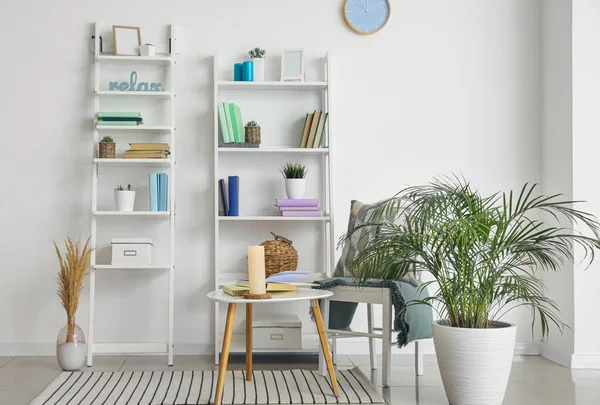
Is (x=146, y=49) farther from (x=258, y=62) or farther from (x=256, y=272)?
(x=256, y=272)

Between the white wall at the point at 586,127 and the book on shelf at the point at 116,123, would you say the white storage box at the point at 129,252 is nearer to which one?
the book on shelf at the point at 116,123

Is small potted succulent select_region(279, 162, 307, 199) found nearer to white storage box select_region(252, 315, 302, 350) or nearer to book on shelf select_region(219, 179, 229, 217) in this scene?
book on shelf select_region(219, 179, 229, 217)

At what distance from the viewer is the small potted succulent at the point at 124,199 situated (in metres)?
4.11

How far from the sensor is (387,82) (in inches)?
175

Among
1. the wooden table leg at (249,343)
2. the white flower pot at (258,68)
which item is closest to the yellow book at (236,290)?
the wooden table leg at (249,343)

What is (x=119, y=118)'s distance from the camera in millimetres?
4160

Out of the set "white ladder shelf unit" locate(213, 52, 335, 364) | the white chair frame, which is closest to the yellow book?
the white chair frame

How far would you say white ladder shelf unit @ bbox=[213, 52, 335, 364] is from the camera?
4.11 metres

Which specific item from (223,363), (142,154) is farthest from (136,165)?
(223,363)

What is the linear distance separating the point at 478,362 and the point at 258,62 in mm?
2243

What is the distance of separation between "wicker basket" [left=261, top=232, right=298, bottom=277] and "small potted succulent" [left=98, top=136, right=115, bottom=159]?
1043 mm

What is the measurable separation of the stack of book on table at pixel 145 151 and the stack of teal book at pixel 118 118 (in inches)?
5.6

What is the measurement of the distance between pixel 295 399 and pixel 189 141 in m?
1.89

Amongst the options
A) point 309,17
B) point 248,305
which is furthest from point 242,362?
point 309,17
